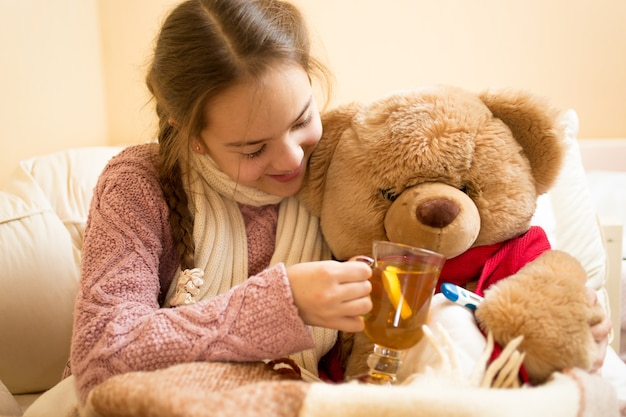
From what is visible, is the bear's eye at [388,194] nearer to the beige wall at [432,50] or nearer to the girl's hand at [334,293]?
the girl's hand at [334,293]

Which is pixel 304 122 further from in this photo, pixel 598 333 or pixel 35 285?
pixel 35 285

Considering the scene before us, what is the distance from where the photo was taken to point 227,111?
88cm

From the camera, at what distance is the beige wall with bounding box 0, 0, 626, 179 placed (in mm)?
2145

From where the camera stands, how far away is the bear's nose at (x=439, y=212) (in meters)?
Result: 0.79

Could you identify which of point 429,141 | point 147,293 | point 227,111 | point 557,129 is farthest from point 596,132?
point 147,293

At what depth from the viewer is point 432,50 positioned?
7.24ft

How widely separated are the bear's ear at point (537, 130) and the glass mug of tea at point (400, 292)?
0.30 metres

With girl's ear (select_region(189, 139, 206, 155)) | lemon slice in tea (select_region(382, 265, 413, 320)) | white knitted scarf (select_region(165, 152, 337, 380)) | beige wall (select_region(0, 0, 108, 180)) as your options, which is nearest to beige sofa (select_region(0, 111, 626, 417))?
beige wall (select_region(0, 0, 108, 180))

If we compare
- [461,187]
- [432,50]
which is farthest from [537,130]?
[432,50]

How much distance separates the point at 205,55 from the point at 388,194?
0.36 m

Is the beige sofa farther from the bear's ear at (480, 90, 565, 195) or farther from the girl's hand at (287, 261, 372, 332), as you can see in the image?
the girl's hand at (287, 261, 372, 332)

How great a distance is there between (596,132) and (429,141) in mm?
1717

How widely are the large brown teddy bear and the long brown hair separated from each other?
0.19 m

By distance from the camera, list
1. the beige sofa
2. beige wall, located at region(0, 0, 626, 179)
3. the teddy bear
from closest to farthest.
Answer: the teddy bear < the beige sofa < beige wall, located at region(0, 0, 626, 179)
